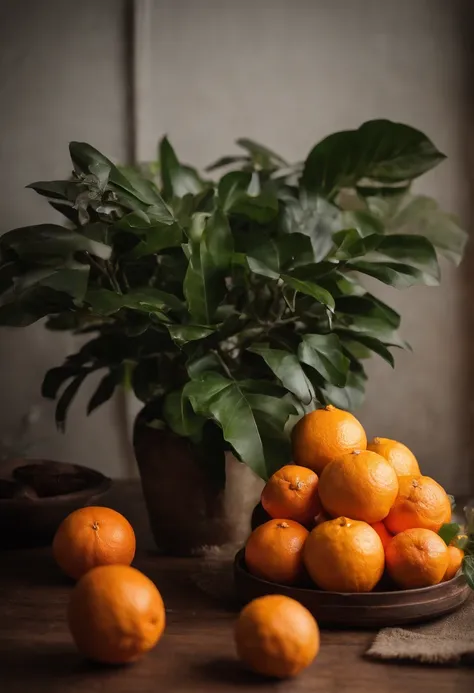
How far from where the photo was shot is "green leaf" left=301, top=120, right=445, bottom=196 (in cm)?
120

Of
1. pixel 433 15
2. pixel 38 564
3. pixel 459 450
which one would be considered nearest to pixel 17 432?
pixel 38 564

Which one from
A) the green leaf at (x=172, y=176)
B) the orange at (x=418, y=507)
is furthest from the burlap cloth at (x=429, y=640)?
the green leaf at (x=172, y=176)

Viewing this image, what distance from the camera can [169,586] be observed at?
1.03 m

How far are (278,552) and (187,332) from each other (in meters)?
0.30

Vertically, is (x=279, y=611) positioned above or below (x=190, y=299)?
below

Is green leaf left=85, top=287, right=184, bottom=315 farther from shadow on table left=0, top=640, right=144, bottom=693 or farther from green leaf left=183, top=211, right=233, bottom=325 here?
shadow on table left=0, top=640, right=144, bottom=693

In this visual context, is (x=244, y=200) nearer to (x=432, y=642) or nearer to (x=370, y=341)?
(x=370, y=341)

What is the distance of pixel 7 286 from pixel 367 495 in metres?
0.60

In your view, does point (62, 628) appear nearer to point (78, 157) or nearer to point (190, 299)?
point (190, 299)

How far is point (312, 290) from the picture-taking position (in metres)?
1.03

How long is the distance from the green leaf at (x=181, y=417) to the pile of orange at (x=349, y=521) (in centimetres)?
14

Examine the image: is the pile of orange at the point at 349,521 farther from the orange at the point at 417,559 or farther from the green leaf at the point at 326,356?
the green leaf at the point at 326,356

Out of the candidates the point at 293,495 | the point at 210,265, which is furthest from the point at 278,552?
the point at 210,265

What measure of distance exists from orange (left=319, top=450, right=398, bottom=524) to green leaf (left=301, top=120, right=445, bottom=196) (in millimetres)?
499
